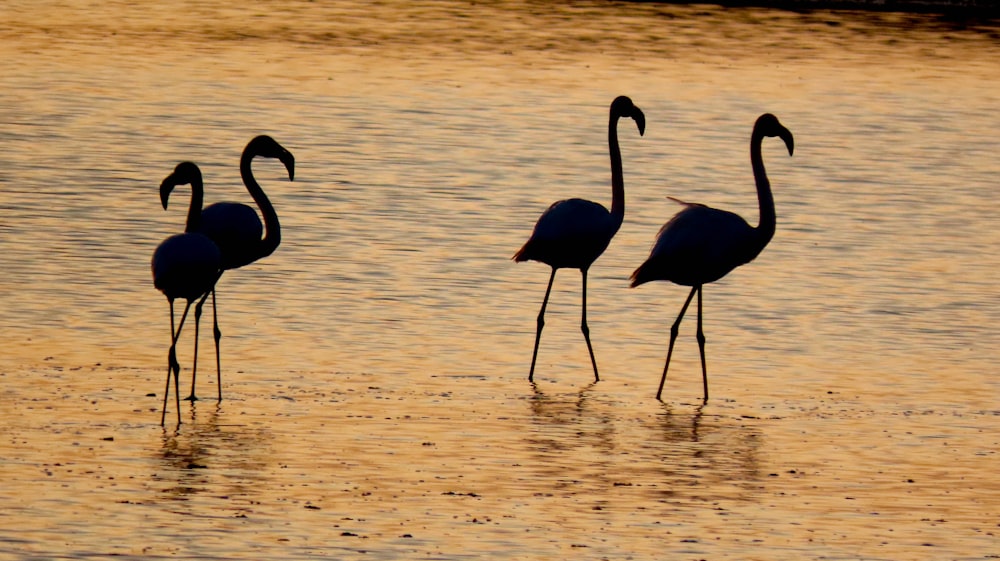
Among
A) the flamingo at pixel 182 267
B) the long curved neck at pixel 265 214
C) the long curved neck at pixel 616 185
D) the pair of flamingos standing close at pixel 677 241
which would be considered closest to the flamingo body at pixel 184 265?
the flamingo at pixel 182 267

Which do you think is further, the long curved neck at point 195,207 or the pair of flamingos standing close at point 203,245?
the long curved neck at point 195,207

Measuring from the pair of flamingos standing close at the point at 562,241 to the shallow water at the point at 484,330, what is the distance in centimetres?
52

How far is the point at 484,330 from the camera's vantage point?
486 inches

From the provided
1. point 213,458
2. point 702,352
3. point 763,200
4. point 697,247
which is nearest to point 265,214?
point 697,247

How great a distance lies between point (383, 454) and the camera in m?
9.44

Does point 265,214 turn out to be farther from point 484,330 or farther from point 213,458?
point 213,458

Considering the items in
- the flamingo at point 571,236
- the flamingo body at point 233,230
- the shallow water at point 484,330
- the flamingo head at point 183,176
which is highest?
the flamingo head at point 183,176

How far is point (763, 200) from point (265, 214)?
2811 mm

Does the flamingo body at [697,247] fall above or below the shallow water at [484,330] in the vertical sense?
above

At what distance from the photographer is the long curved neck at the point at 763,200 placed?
11656 mm

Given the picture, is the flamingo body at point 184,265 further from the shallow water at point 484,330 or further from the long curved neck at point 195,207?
the shallow water at point 484,330

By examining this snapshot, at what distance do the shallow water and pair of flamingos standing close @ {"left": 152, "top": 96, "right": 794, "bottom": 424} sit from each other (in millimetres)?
520

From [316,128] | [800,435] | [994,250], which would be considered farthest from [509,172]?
[800,435]

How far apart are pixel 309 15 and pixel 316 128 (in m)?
11.4
